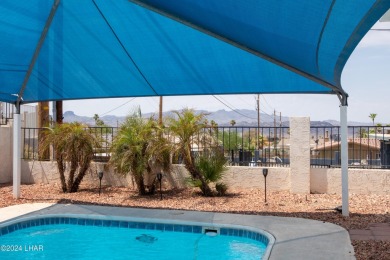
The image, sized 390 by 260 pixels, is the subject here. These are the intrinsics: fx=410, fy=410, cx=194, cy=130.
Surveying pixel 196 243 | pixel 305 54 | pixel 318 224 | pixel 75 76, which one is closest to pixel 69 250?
pixel 196 243

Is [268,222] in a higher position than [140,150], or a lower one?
lower

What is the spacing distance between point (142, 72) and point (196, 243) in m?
3.54

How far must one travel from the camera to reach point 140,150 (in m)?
9.84

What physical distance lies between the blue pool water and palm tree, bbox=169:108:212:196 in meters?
2.55

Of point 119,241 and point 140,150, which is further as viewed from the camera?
point 140,150

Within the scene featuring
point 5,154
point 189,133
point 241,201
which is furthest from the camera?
point 5,154

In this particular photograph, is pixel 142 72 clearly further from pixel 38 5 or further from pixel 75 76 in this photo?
pixel 38 5

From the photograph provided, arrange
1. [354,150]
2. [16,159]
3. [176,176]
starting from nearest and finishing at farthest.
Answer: [16,159] → [176,176] → [354,150]

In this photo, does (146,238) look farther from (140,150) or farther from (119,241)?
(140,150)

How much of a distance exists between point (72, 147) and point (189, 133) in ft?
10.1

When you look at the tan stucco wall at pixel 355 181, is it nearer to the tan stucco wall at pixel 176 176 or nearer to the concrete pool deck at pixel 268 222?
the tan stucco wall at pixel 176 176

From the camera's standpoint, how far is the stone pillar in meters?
9.78

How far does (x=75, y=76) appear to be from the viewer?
8.68m

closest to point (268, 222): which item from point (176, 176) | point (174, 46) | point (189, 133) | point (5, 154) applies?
point (189, 133)
